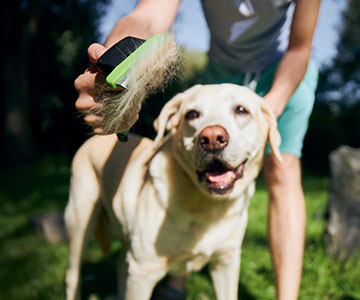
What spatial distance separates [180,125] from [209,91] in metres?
0.23

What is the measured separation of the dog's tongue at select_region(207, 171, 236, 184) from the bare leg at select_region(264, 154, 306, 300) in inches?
20.6

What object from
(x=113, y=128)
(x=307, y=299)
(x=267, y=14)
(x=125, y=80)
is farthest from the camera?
(x=307, y=299)

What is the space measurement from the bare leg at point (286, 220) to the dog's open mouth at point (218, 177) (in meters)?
0.52

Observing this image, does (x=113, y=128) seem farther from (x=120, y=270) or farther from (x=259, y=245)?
(x=259, y=245)

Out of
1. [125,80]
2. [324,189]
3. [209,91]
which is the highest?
[125,80]

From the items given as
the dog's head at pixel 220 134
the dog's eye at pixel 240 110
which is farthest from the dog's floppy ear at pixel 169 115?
the dog's eye at pixel 240 110

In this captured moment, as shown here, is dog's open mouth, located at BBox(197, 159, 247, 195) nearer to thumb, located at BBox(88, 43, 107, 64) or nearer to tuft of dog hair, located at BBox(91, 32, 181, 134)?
tuft of dog hair, located at BBox(91, 32, 181, 134)

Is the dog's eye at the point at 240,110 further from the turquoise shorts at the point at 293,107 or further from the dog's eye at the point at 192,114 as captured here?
the turquoise shorts at the point at 293,107

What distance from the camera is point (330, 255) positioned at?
3248 millimetres

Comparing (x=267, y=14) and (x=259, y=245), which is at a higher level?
(x=267, y=14)

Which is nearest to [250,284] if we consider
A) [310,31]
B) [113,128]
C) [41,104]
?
[310,31]

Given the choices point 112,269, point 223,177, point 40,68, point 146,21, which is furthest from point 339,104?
point 146,21

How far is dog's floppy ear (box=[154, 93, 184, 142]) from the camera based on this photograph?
196cm

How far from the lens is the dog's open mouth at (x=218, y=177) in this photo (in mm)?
1749
